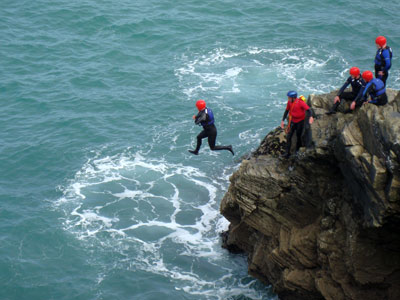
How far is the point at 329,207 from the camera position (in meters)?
20.6

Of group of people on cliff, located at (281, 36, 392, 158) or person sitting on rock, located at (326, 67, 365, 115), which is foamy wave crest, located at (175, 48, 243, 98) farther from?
person sitting on rock, located at (326, 67, 365, 115)

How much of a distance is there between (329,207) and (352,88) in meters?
4.49

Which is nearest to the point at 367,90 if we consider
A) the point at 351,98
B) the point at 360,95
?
the point at 360,95

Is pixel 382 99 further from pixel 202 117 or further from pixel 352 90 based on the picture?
pixel 202 117

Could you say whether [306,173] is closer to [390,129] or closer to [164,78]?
[390,129]

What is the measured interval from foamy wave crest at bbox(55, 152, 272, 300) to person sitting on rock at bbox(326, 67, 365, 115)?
376 inches

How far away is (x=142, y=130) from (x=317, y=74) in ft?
47.7

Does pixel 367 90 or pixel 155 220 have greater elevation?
pixel 367 90

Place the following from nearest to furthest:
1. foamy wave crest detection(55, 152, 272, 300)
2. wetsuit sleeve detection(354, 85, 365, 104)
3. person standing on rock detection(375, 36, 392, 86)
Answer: wetsuit sleeve detection(354, 85, 365, 104), person standing on rock detection(375, 36, 392, 86), foamy wave crest detection(55, 152, 272, 300)

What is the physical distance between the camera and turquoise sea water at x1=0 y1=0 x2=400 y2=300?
27.6 metres

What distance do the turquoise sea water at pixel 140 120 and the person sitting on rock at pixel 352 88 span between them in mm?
9500

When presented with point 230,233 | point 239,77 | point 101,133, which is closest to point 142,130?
point 101,133

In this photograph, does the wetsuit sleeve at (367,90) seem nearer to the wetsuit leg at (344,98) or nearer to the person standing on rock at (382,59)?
the wetsuit leg at (344,98)

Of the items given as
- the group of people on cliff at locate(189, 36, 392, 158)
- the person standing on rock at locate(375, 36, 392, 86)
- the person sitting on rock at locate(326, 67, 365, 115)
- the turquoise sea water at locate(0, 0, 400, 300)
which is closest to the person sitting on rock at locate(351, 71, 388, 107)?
the group of people on cliff at locate(189, 36, 392, 158)
